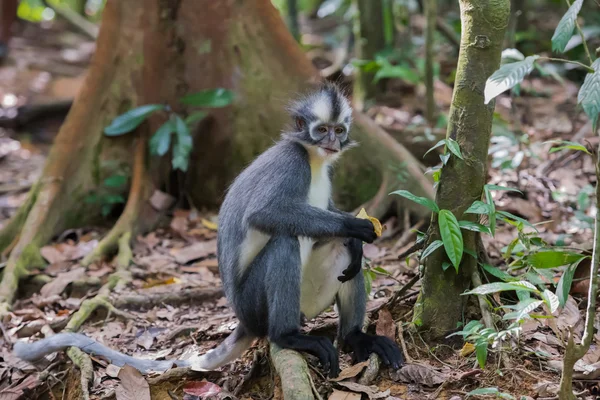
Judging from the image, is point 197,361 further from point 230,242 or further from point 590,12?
point 590,12

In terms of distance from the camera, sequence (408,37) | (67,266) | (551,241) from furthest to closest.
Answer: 1. (408,37)
2. (67,266)
3. (551,241)

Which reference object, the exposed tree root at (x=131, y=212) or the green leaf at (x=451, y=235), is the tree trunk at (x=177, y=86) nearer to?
the exposed tree root at (x=131, y=212)

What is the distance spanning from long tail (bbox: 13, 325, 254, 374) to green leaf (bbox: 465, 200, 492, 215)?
1.61 m

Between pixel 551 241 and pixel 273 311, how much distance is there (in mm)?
2892

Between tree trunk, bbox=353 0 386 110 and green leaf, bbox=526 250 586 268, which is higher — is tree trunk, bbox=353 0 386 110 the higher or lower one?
the higher one

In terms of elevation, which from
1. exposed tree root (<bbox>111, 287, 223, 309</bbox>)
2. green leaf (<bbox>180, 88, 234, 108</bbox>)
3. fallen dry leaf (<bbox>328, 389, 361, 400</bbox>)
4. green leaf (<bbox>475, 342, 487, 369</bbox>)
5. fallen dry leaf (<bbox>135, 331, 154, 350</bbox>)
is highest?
green leaf (<bbox>180, 88, 234, 108</bbox>)

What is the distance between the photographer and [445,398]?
12.4ft

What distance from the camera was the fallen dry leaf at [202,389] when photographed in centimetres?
417

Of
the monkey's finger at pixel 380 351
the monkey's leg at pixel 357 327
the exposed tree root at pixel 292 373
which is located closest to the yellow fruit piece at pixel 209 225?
the monkey's leg at pixel 357 327

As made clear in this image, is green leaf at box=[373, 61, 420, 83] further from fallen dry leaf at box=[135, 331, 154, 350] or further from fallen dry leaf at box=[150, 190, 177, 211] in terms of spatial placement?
fallen dry leaf at box=[135, 331, 154, 350]

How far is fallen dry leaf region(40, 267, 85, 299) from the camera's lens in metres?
6.16

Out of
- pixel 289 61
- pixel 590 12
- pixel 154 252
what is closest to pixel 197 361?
pixel 154 252

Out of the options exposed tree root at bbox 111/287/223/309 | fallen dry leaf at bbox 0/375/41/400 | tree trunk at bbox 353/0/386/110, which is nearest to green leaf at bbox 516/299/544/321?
exposed tree root at bbox 111/287/223/309

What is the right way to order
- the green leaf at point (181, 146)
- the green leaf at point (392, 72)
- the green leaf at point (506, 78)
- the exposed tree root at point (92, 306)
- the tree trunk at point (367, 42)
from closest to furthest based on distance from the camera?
the green leaf at point (506, 78)
the exposed tree root at point (92, 306)
the green leaf at point (181, 146)
the green leaf at point (392, 72)
the tree trunk at point (367, 42)
